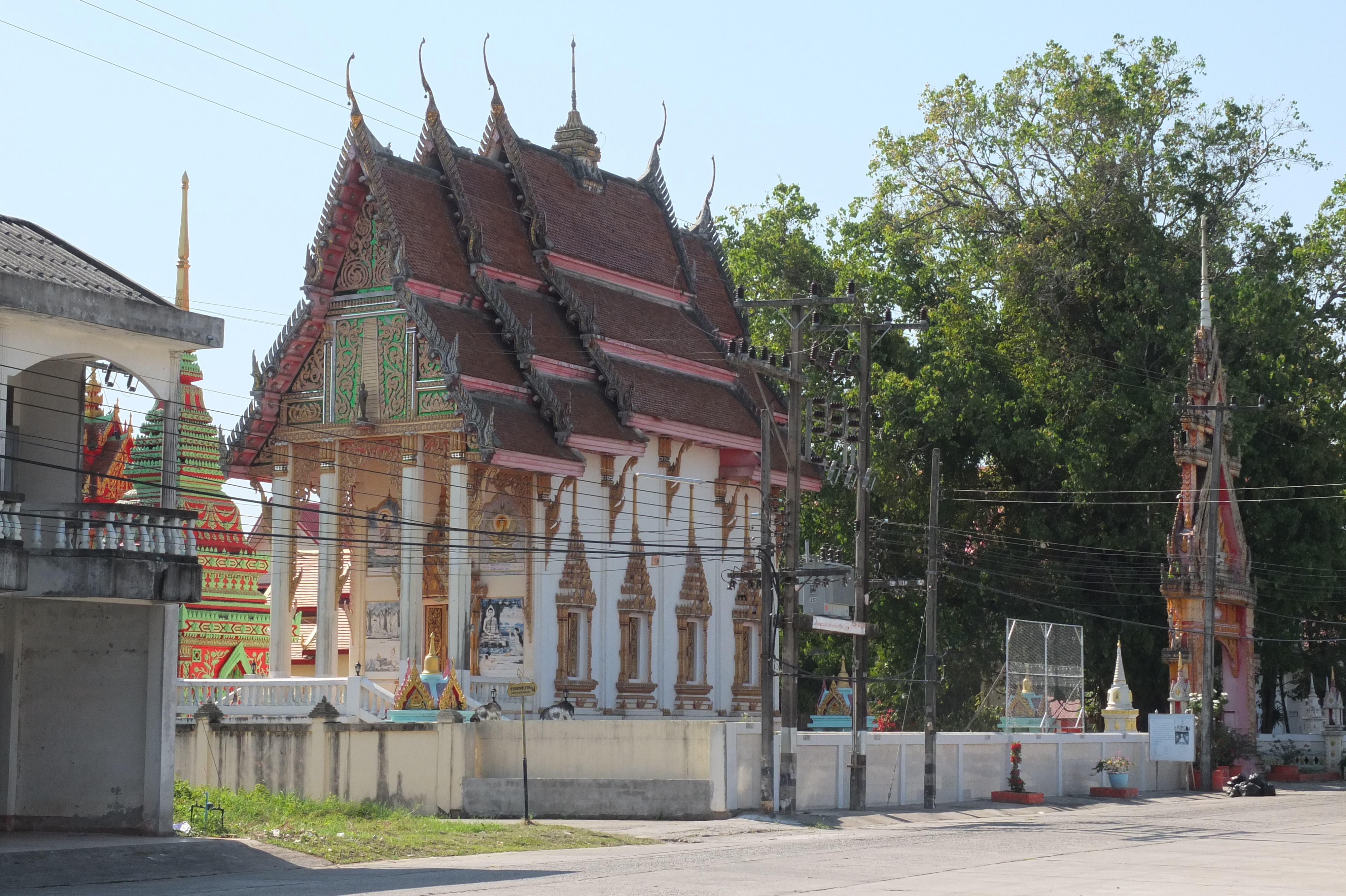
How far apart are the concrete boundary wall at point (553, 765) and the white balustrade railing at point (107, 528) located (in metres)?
8.18

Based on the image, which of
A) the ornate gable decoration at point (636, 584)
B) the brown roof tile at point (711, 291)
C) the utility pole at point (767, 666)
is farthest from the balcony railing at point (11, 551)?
the brown roof tile at point (711, 291)

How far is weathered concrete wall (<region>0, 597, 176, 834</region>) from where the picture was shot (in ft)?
62.8

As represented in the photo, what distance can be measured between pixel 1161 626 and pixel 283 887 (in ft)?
106

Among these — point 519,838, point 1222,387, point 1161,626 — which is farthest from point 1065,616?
point 519,838

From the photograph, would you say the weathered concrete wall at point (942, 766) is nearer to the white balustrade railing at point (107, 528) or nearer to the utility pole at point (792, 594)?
the utility pole at point (792, 594)

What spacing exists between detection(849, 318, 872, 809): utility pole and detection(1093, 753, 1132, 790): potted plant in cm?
764

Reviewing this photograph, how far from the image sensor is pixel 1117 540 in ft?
141

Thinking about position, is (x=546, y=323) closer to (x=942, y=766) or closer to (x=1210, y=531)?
(x=942, y=766)

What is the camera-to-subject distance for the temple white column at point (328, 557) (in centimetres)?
3244

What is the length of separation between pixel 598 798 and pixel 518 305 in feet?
38.1

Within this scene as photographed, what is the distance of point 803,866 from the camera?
1728cm

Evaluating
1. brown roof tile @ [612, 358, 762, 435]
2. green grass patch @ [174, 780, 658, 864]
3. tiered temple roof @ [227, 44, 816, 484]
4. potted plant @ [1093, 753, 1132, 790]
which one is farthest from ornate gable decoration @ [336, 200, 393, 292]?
potted plant @ [1093, 753, 1132, 790]

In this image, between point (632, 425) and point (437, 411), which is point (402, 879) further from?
point (632, 425)

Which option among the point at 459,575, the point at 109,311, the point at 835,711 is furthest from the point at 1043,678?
the point at 109,311
